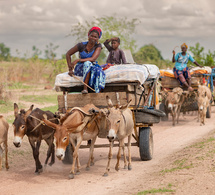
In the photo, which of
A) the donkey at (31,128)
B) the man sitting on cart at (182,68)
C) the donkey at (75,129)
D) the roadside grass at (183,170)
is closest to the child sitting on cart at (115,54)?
the donkey at (75,129)

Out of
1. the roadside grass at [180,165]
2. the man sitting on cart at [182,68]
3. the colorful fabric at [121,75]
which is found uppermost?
the man sitting on cart at [182,68]

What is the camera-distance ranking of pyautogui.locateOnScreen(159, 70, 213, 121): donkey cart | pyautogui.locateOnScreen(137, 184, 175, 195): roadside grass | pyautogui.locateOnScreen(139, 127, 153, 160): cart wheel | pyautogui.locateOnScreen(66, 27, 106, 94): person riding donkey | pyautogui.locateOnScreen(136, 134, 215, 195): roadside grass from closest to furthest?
pyautogui.locateOnScreen(137, 184, 175, 195): roadside grass, pyautogui.locateOnScreen(136, 134, 215, 195): roadside grass, pyautogui.locateOnScreen(66, 27, 106, 94): person riding donkey, pyautogui.locateOnScreen(139, 127, 153, 160): cart wheel, pyautogui.locateOnScreen(159, 70, 213, 121): donkey cart

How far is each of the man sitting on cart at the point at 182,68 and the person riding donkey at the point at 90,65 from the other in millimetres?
7363

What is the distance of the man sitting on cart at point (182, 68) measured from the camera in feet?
48.2

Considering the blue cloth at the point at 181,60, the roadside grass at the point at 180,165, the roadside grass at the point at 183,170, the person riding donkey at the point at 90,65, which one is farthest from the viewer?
the blue cloth at the point at 181,60

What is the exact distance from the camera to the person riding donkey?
755cm

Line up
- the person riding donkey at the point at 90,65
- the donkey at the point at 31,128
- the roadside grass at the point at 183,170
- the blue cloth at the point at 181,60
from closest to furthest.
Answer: the roadside grass at the point at 183,170 → the donkey at the point at 31,128 → the person riding donkey at the point at 90,65 → the blue cloth at the point at 181,60

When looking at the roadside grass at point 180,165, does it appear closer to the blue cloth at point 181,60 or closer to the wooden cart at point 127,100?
the wooden cart at point 127,100

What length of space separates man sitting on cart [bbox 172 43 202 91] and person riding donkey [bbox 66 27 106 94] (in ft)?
24.2

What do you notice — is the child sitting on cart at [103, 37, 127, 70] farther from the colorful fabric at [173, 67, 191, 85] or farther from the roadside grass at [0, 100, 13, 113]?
the roadside grass at [0, 100, 13, 113]

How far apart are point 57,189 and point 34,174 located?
1.24 m

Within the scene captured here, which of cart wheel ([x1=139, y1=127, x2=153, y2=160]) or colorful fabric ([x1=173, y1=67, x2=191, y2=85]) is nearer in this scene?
cart wheel ([x1=139, y1=127, x2=153, y2=160])

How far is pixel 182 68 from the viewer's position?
14734mm

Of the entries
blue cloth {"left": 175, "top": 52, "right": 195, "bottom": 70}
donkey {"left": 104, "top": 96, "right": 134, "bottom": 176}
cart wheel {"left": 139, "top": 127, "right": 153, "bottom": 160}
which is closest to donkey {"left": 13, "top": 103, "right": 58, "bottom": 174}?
donkey {"left": 104, "top": 96, "right": 134, "bottom": 176}
